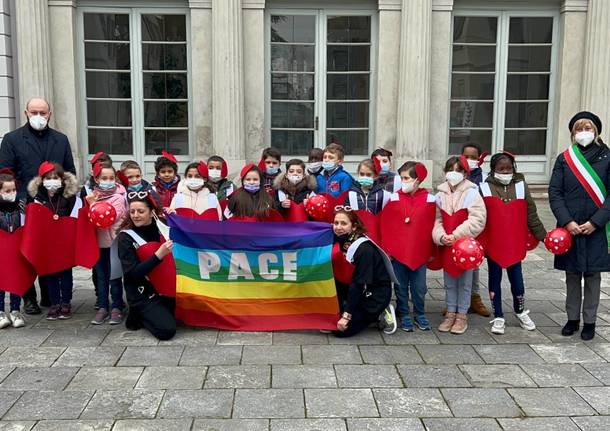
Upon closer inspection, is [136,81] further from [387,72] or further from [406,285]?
[406,285]

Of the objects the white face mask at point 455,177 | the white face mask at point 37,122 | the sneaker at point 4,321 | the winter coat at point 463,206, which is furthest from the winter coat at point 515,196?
the sneaker at point 4,321

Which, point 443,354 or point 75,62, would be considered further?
point 75,62

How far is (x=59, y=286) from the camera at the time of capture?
19.9 feet

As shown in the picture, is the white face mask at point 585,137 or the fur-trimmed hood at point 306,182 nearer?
the white face mask at point 585,137

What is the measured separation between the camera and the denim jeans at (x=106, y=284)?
5.96m

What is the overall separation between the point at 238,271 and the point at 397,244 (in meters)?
1.54

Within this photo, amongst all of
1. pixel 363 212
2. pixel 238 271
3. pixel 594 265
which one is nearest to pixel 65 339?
pixel 238 271

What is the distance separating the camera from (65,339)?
5441mm

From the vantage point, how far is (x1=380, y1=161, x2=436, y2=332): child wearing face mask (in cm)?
564

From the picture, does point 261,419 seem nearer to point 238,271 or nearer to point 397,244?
point 238,271

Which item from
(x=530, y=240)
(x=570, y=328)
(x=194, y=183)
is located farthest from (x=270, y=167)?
(x=570, y=328)

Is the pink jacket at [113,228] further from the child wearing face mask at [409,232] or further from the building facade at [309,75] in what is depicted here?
the building facade at [309,75]

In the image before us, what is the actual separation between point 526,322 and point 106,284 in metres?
4.24

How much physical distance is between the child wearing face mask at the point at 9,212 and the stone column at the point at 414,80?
7.52 meters
